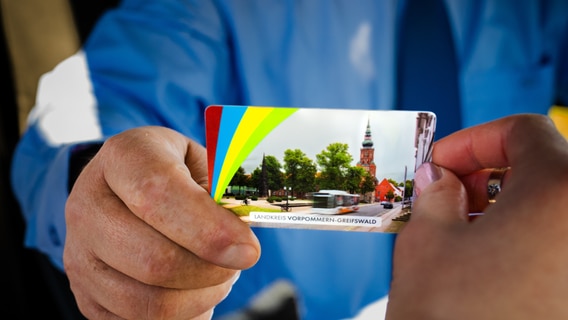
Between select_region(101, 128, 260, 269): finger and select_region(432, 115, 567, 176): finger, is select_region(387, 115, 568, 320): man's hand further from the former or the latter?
select_region(101, 128, 260, 269): finger

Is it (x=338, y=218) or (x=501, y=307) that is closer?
(x=501, y=307)

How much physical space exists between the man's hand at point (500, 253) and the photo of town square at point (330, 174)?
78 mm

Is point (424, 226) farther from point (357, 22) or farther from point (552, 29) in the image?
point (552, 29)

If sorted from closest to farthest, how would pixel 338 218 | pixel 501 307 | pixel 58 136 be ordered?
pixel 501 307 < pixel 338 218 < pixel 58 136

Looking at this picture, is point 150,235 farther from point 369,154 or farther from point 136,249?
point 369,154

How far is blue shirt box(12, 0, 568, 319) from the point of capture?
2.58 feet

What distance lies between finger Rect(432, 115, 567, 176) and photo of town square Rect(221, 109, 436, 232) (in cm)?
3

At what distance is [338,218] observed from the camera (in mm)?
385

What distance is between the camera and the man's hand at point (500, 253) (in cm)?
22

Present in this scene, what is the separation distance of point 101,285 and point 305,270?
499 millimetres

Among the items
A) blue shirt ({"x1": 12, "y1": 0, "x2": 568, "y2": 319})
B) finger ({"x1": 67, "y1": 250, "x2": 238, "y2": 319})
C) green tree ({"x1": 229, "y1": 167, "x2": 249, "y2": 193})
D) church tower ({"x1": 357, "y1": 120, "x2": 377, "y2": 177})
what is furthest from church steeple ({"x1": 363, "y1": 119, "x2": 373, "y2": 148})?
blue shirt ({"x1": 12, "y1": 0, "x2": 568, "y2": 319})

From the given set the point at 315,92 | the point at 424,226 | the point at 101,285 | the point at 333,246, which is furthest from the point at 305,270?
the point at 424,226

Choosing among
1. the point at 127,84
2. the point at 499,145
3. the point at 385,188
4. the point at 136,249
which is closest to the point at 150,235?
the point at 136,249

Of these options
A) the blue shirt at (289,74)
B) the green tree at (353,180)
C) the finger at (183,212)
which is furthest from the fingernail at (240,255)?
the blue shirt at (289,74)
